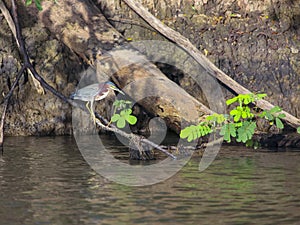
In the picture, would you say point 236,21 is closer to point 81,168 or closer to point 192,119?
point 192,119

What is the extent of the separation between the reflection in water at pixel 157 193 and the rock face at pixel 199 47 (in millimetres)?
3165

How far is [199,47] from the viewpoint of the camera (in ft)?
49.8

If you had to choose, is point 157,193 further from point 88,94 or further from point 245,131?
point 88,94

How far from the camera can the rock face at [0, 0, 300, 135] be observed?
14.8 metres

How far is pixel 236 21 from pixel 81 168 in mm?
Answer: 6256

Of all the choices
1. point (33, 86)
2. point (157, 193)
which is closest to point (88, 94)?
point (157, 193)

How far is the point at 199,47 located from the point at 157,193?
7082mm

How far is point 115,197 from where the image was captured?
8.26 metres

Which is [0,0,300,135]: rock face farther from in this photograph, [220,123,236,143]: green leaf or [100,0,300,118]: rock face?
[220,123,236,143]: green leaf

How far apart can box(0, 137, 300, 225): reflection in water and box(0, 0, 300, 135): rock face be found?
3165 millimetres

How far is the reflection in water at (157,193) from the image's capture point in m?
7.20

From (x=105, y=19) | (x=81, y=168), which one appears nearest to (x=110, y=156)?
(x=81, y=168)

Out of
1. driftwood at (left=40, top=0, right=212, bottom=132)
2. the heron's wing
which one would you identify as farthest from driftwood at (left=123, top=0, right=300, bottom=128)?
the heron's wing

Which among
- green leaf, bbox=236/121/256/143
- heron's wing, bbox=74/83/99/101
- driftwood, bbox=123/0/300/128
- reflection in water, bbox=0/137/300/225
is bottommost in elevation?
reflection in water, bbox=0/137/300/225
